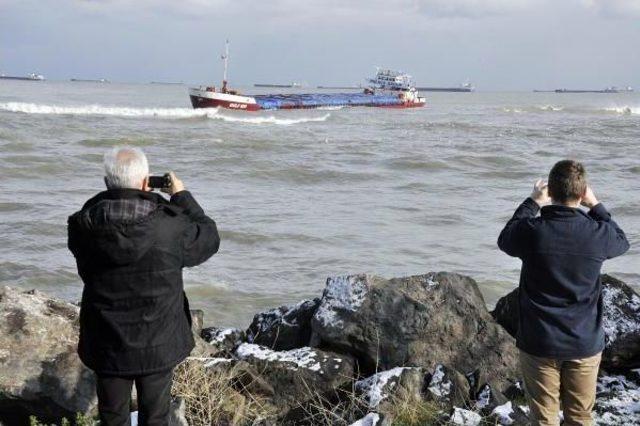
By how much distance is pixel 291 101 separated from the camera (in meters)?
62.8

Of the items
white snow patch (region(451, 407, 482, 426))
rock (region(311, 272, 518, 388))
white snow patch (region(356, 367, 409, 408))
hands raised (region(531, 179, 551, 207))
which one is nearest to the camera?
hands raised (region(531, 179, 551, 207))

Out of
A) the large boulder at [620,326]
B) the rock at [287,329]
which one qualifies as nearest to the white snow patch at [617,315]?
the large boulder at [620,326]

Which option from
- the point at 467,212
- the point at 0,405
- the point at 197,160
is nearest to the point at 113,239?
the point at 0,405

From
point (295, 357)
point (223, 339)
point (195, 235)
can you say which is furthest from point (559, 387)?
point (223, 339)

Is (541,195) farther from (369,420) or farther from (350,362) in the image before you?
(350,362)

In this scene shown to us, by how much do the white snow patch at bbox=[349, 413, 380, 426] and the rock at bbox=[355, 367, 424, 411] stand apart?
0.18 meters

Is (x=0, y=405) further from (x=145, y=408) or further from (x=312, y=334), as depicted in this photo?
(x=312, y=334)

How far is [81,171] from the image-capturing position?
18406mm

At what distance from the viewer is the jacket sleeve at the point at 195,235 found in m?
3.13

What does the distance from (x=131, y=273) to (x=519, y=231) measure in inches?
72.6

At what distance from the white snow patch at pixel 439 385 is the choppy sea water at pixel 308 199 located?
3.44 m

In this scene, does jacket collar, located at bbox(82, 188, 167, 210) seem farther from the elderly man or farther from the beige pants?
the beige pants

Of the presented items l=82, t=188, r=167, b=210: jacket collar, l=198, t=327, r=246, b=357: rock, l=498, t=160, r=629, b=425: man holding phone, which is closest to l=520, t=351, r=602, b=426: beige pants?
l=498, t=160, r=629, b=425: man holding phone

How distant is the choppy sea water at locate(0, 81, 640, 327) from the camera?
9.09 m
